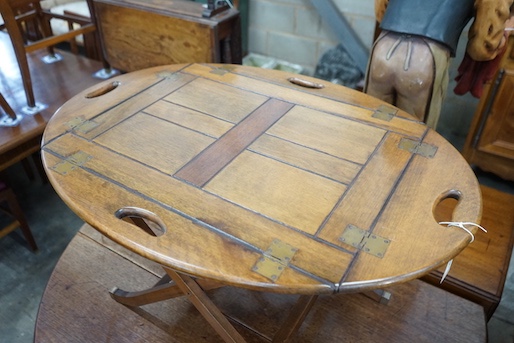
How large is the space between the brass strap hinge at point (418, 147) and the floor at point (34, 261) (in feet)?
3.68

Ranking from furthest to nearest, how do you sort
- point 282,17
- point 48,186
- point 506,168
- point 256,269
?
1. point 282,17
2. point 48,186
3. point 506,168
4. point 256,269

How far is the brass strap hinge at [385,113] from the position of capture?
4.96 ft

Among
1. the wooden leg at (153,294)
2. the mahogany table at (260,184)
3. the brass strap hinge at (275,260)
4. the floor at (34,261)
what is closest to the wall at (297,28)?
the floor at (34,261)

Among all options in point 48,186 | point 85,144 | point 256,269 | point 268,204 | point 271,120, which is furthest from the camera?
point 48,186

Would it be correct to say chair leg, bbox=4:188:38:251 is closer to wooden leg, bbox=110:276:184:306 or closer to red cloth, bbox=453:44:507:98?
wooden leg, bbox=110:276:184:306

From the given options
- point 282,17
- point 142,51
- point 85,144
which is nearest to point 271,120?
point 85,144

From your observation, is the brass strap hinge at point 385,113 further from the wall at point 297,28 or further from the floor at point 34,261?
the wall at point 297,28

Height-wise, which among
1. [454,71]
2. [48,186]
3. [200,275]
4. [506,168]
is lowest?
[48,186]

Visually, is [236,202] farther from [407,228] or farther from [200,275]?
[407,228]

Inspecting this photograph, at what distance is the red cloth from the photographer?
1849 millimetres

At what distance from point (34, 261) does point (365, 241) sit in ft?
6.17

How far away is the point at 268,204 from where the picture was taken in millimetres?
1123

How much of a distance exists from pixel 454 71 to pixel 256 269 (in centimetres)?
251

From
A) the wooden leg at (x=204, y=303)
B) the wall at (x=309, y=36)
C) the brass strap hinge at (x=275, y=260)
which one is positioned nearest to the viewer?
the brass strap hinge at (x=275, y=260)
